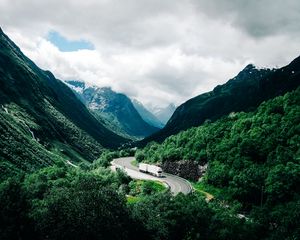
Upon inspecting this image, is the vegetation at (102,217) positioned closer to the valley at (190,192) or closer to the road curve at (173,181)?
the valley at (190,192)

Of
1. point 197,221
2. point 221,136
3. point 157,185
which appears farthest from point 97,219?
point 221,136

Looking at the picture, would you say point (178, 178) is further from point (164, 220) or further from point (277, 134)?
point (164, 220)

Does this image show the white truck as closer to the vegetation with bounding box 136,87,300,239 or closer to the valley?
the valley

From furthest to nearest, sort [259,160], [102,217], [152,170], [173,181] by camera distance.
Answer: [152,170]
[173,181]
[259,160]
[102,217]

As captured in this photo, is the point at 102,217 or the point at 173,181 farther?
the point at 173,181

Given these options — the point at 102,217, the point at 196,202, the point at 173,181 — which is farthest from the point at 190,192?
the point at 102,217

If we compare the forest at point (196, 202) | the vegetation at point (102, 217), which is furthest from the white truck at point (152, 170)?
the vegetation at point (102, 217)

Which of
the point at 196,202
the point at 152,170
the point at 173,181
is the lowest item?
the point at 196,202

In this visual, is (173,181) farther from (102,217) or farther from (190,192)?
(102,217)

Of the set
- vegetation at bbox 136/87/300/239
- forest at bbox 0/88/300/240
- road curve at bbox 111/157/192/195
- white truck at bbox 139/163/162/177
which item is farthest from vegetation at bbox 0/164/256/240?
white truck at bbox 139/163/162/177
